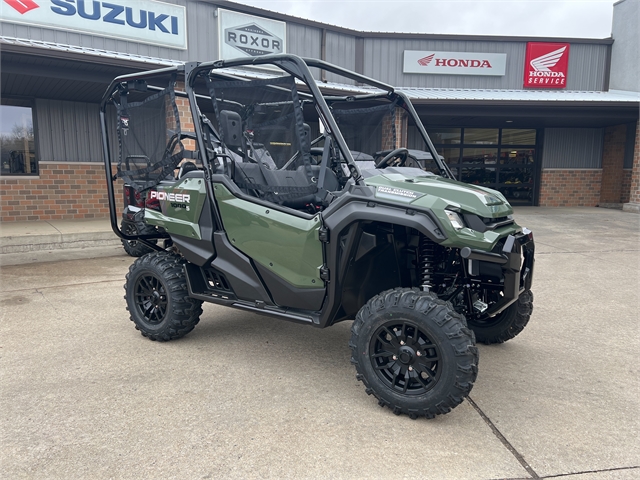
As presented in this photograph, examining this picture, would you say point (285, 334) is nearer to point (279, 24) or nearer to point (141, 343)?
point (141, 343)

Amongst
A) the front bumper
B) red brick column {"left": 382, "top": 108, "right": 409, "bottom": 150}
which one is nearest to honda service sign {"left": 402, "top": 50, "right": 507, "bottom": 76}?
red brick column {"left": 382, "top": 108, "right": 409, "bottom": 150}

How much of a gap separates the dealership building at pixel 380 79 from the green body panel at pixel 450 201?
7.77 meters

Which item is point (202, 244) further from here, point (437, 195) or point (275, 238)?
point (437, 195)

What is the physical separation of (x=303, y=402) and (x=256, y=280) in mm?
965

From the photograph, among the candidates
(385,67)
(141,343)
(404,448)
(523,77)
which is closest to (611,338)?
(404,448)

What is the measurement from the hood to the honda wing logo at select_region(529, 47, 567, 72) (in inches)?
572

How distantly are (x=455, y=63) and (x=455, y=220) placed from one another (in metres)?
14.0

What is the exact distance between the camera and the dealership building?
9.64 m

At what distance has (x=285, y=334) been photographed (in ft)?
13.7

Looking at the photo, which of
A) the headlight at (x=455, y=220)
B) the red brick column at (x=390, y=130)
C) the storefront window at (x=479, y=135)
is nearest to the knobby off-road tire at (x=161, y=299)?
the red brick column at (x=390, y=130)

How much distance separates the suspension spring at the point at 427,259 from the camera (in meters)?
2.99

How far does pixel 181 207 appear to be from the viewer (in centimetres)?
379

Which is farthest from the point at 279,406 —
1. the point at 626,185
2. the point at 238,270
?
the point at 626,185

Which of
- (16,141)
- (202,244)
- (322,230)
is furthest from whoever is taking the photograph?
(16,141)
